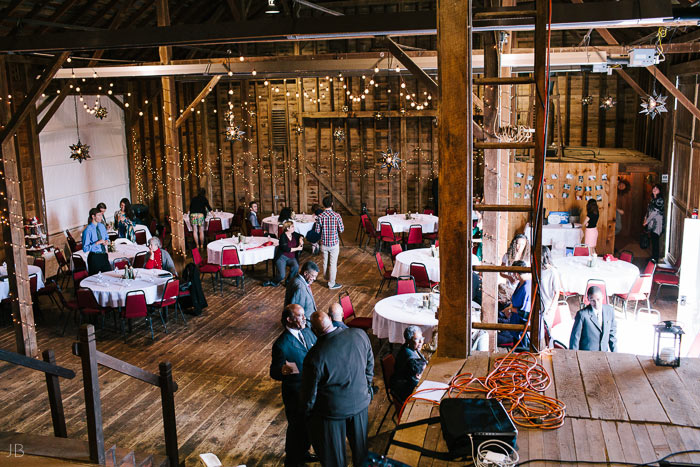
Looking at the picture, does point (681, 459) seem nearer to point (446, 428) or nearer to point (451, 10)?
point (446, 428)

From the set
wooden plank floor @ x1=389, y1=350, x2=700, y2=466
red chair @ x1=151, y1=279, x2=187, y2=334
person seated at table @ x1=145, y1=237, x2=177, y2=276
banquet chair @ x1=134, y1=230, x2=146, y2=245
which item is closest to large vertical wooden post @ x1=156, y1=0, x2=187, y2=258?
banquet chair @ x1=134, y1=230, x2=146, y2=245

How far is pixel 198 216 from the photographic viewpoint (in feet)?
45.7

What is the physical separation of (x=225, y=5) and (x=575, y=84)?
9158mm

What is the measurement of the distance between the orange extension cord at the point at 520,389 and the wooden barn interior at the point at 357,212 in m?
0.02

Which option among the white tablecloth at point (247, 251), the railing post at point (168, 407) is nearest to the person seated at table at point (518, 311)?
the railing post at point (168, 407)

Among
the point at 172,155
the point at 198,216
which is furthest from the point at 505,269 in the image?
the point at 198,216

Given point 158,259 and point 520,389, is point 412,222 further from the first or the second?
point 520,389

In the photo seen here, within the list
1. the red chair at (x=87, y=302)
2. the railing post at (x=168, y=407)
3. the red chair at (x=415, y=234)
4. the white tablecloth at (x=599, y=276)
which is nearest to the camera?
the railing post at (x=168, y=407)

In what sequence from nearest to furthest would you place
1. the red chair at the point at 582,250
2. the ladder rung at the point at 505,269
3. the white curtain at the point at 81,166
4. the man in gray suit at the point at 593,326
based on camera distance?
the ladder rung at the point at 505,269 < the man in gray suit at the point at 593,326 < the red chair at the point at 582,250 < the white curtain at the point at 81,166

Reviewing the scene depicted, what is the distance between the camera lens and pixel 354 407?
4652 mm

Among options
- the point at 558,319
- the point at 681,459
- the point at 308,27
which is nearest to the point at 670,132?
the point at 558,319

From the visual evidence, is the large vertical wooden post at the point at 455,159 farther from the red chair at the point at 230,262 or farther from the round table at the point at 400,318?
the red chair at the point at 230,262

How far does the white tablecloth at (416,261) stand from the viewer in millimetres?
9984

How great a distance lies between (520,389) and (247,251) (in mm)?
8305
